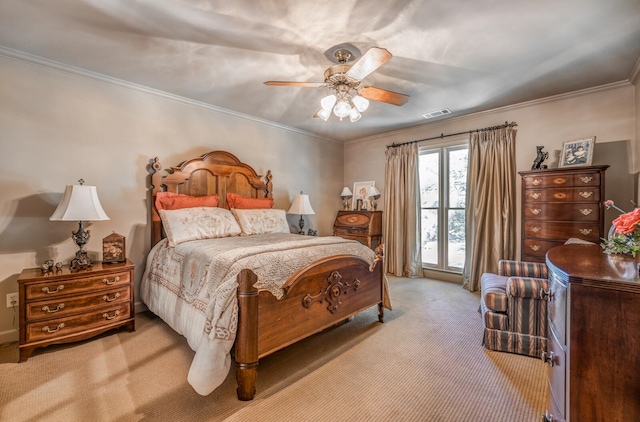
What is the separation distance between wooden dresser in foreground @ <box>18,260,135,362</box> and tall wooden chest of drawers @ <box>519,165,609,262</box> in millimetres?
4336

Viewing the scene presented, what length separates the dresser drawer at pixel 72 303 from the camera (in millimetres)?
2240

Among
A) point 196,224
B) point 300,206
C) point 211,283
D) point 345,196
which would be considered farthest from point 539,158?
point 196,224

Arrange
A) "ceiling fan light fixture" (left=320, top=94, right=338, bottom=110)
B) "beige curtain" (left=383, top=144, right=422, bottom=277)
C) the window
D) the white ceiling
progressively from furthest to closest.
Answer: "beige curtain" (left=383, top=144, right=422, bottom=277) → the window → "ceiling fan light fixture" (left=320, top=94, right=338, bottom=110) → the white ceiling

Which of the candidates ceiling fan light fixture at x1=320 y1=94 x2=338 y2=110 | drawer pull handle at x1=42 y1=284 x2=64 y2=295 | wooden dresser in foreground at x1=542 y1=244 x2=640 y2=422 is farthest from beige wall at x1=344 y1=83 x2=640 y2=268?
drawer pull handle at x1=42 y1=284 x2=64 y2=295

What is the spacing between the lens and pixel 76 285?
2.41 m

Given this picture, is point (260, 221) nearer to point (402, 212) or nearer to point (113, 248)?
point (113, 248)

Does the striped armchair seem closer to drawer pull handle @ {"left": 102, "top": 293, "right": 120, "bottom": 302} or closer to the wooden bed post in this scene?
the wooden bed post

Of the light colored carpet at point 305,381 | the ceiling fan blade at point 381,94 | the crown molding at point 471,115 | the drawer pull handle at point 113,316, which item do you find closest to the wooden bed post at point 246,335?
the light colored carpet at point 305,381

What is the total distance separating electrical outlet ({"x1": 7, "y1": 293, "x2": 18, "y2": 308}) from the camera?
253cm

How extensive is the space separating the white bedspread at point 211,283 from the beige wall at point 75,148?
777mm

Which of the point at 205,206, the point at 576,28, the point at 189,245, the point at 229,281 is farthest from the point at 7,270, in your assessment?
the point at 576,28

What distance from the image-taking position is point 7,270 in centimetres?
251

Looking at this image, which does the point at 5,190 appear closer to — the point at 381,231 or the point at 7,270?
the point at 7,270

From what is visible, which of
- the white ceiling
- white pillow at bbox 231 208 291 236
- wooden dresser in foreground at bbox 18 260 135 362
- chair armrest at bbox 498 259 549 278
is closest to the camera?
the white ceiling
